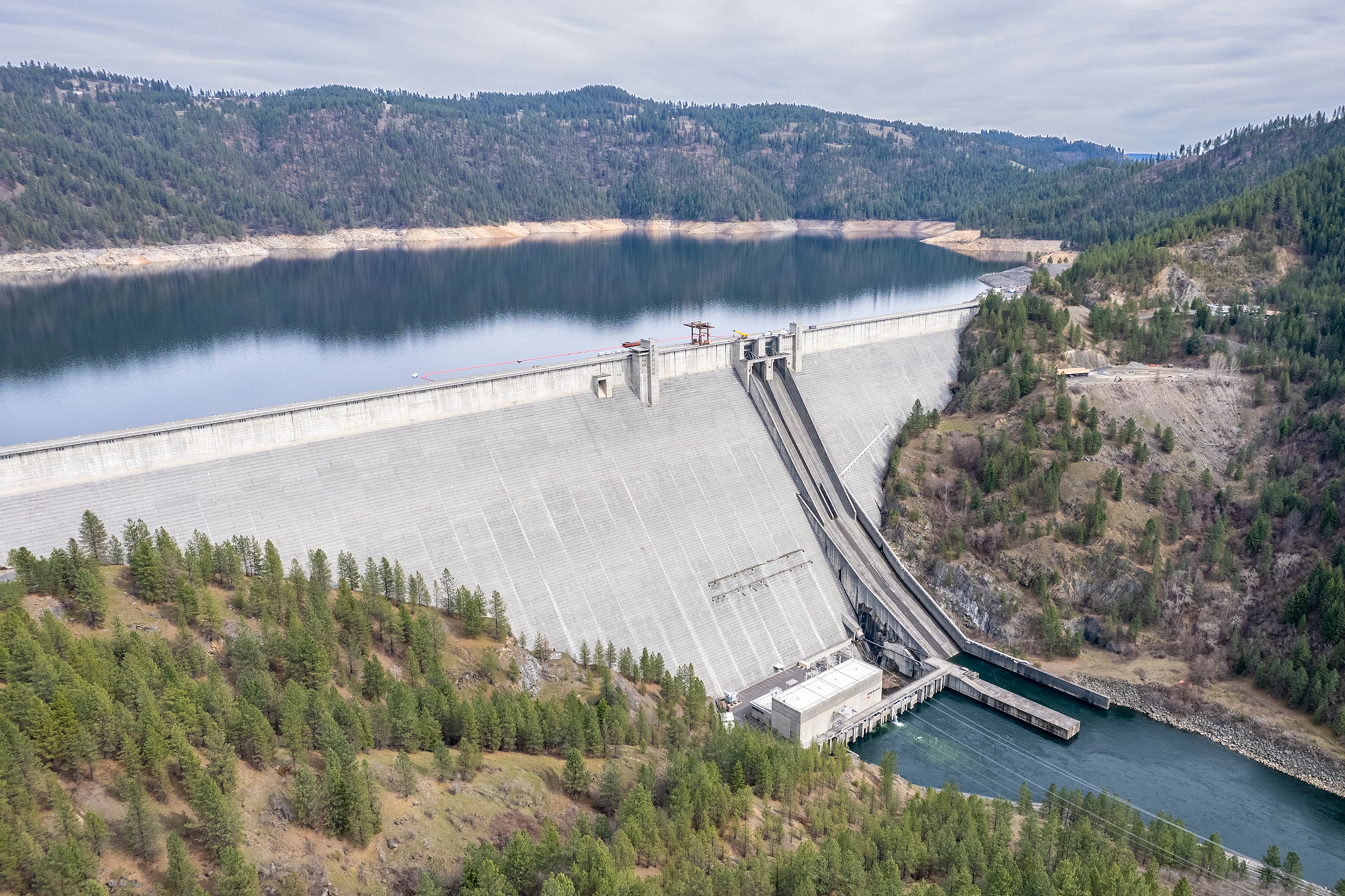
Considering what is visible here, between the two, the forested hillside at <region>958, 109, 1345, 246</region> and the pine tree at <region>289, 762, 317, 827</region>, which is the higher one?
the forested hillside at <region>958, 109, 1345, 246</region>

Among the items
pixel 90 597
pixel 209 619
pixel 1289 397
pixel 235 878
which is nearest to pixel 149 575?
pixel 90 597

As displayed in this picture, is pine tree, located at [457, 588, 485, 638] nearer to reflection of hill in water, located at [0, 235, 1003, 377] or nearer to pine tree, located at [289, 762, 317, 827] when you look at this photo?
pine tree, located at [289, 762, 317, 827]

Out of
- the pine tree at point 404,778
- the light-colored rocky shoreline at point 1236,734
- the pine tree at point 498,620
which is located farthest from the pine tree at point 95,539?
the light-colored rocky shoreline at point 1236,734

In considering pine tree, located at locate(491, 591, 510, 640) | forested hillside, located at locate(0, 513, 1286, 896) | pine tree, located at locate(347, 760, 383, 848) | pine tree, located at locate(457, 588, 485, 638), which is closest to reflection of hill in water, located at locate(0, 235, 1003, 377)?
forested hillside, located at locate(0, 513, 1286, 896)

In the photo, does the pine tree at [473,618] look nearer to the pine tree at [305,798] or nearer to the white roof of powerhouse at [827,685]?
the pine tree at [305,798]

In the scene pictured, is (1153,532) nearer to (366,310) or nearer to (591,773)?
(591,773)
